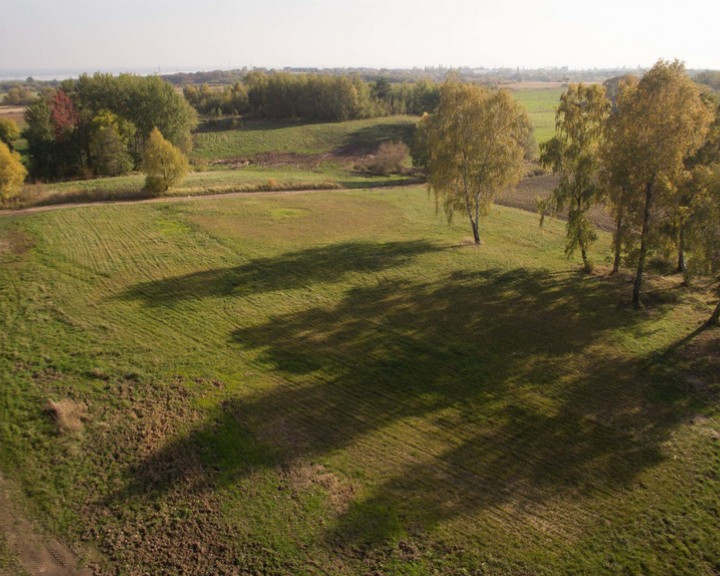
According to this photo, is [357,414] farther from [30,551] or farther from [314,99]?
[314,99]

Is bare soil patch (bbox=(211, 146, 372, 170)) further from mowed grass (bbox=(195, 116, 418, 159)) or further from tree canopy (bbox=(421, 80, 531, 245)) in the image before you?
tree canopy (bbox=(421, 80, 531, 245))

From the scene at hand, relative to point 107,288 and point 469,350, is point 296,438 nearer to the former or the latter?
point 469,350

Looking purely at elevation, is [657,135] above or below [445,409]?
above

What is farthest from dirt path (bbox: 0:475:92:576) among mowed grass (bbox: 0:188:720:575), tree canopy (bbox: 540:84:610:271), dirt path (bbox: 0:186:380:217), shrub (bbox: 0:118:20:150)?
shrub (bbox: 0:118:20:150)

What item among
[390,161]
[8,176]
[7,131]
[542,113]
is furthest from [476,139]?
[542,113]

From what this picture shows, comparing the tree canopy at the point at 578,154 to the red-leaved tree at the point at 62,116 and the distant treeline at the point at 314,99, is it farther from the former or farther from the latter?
the distant treeline at the point at 314,99

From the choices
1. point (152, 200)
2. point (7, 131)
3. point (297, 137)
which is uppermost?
point (7, 131)

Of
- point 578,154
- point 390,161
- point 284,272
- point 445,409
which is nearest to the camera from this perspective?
point 445,409

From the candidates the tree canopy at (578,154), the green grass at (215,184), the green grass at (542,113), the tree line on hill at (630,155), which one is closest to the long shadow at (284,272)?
the tree line on hill at (630,155)
